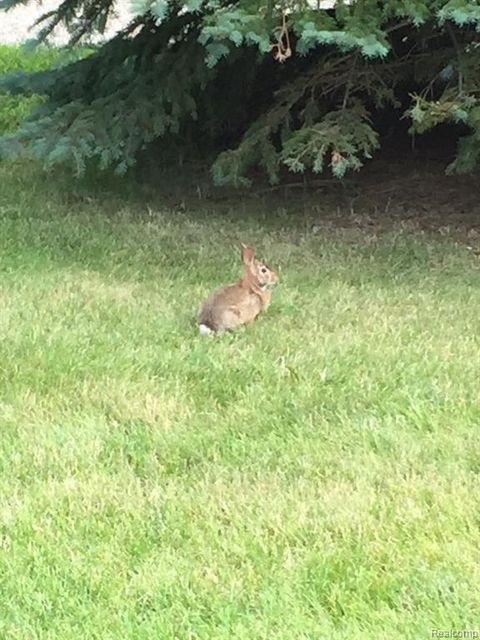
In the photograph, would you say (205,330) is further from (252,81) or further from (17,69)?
(17,69)

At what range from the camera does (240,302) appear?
5.98 meters

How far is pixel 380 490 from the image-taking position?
157 inches

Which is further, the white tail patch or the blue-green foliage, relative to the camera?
the blue-green foliage

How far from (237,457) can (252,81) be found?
6.37 m

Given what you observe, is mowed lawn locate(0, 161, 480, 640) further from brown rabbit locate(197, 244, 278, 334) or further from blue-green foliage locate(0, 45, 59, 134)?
blue-green foliage locate(0, 45, 59, 134)

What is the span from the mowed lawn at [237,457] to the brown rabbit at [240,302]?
0.10 metres

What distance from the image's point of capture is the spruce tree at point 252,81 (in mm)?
7223

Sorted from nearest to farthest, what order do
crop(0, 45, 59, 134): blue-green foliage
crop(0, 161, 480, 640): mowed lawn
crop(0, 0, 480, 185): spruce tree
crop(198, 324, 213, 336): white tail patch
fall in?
crop(0, 161, 480, 640): mowed lawn → crop(198, 324, 213, 336): white tail patch → crop(0, 0, 480, 185): spruce tree → crop(0, 45, 59, 134): blue-green foliage

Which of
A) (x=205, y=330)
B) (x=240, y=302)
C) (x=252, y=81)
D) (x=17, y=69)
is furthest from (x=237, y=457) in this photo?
(x=17, y=69)

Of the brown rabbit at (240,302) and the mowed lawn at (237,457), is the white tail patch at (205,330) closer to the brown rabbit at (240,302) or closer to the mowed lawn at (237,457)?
the brown rabbit at (240,302)

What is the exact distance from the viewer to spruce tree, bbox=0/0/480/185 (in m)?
7.22

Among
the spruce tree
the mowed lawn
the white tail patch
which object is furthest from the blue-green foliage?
the white tail patch

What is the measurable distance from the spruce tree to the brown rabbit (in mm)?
1594

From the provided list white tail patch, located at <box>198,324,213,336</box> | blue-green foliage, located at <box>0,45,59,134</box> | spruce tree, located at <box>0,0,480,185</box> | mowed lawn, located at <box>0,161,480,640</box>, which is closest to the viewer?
mowed lawn, located at <box>0,161,480,640</box>
